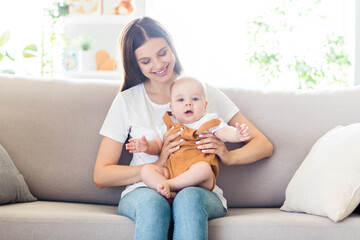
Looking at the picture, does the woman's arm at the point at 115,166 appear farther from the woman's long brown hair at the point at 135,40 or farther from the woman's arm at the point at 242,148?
the woman's long brown hair at the point at 135,40

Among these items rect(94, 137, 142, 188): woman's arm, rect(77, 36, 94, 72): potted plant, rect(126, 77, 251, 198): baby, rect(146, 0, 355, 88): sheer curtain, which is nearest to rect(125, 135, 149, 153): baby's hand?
rect(126, 77, 251, 198): baby

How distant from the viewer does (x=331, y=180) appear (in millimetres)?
1659

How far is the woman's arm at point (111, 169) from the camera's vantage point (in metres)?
1.85

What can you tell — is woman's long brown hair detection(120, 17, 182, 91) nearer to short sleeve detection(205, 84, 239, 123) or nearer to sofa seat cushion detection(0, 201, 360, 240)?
short sleeve detection(205, 84, 239, 123)

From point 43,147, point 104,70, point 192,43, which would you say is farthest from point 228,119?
point 192,43

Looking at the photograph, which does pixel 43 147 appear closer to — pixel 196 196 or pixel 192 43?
pixel 196 196

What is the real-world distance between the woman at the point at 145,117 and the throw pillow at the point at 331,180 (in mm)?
234

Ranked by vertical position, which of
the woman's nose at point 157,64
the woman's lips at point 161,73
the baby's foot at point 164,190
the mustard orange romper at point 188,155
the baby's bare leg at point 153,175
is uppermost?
the woman's nose at point 157,64

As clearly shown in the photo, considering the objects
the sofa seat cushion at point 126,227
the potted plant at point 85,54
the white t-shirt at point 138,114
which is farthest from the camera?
the potted plant at point 85,54

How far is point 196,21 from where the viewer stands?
12.6 ft

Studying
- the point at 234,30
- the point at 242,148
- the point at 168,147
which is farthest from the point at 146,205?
the point at 234,30

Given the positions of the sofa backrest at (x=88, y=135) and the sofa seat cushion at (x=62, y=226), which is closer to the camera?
the sofa seat cushion at (x=62, y=226)

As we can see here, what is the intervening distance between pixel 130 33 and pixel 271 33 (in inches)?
85.0

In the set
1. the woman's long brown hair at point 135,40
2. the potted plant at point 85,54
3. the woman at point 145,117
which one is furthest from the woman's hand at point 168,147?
the potted plant at point 85,54
